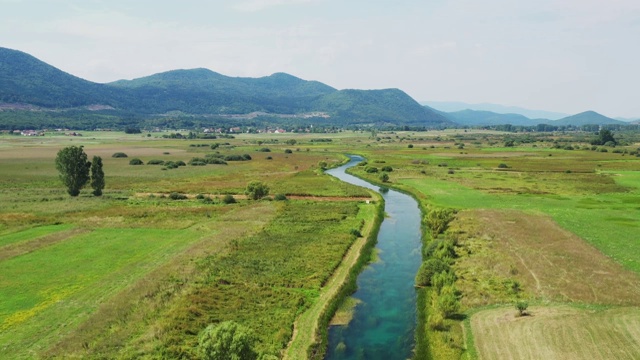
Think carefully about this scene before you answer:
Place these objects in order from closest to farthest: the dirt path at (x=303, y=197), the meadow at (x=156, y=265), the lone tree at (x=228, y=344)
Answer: the lone tree at (x=228, y=344)
the meadow at (x=156, y=265)
the dirt path at (x=303, y=197)

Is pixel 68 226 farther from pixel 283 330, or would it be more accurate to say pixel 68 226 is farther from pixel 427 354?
pixel 427 354

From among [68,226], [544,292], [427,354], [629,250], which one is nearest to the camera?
[427,354]

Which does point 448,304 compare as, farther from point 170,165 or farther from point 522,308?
point 170,165

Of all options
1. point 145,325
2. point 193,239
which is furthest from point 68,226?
point 145,325

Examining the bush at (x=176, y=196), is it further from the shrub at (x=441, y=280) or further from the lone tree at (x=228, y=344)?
the lone tree at (x=228, y=344)

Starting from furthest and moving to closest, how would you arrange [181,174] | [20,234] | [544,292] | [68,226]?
1. [181,174]
2. [68,226]
3. [20,234]
4. [544,292]

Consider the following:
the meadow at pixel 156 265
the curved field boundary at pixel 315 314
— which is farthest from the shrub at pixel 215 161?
the curved field boundary at pixel 315 314

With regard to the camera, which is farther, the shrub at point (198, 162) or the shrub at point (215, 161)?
the shrub at point (215, 161)
